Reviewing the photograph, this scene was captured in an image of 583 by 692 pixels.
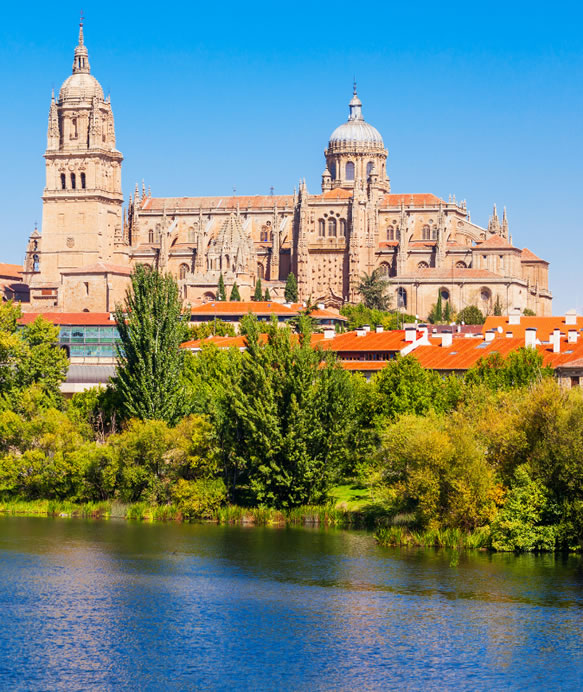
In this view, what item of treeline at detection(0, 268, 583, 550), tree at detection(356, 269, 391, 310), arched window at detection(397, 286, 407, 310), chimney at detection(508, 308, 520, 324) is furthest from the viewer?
arched window at detection(397, 286, 407, 310)

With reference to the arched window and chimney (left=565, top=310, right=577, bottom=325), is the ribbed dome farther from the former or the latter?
chimney (left=565, top=310, right=577, bottom=325)

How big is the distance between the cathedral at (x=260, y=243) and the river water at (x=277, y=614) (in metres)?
82.6

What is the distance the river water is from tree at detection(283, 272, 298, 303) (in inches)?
3259

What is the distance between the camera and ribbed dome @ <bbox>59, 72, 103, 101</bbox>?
436 feet

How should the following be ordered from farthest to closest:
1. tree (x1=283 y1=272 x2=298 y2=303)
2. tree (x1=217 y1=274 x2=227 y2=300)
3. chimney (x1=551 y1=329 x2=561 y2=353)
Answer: tree (x1=283 y1=272 x2=298 y2=303) < tree (x1=217 y1=274 x2=227 y2=300) < chimney (x1=551 y1=329 x2=561 y2=353)

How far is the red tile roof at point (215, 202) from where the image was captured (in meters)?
142

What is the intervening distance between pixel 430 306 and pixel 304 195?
17.9m

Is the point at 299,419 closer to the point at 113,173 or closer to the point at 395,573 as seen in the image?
the point at 395,573

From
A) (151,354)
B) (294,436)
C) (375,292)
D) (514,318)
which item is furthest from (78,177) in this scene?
(294,436)

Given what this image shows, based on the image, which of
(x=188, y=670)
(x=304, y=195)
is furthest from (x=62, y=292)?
(x=188, y=670)

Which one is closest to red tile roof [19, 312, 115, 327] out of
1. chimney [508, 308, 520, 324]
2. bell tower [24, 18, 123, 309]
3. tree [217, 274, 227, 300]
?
tree [217, 274, 227, 300]

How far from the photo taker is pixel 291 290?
127812 mm

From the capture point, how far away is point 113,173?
134875mm

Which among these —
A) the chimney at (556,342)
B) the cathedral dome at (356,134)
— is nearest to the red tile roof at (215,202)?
the cathedral dome at (356,134)
